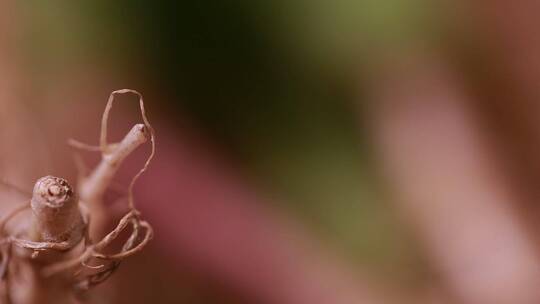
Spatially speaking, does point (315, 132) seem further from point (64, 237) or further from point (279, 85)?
point (64, 237)

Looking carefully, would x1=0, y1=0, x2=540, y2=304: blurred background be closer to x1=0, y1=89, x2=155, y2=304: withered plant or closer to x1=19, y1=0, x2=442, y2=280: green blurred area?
x1=19, y1=0, x2=442, y2=280: green blurred area

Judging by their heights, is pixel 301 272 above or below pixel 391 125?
below

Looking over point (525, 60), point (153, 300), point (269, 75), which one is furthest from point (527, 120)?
point (153, 300)

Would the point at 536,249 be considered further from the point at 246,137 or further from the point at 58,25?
the point at 58,25

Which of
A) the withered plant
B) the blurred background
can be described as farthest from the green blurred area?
the withered plant

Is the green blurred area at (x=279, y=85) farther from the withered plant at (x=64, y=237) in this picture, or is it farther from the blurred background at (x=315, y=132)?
the withered plant at (x=64, y=237)

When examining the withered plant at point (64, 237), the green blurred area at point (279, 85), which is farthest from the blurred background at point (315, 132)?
the withered plant at point (64, 237)
